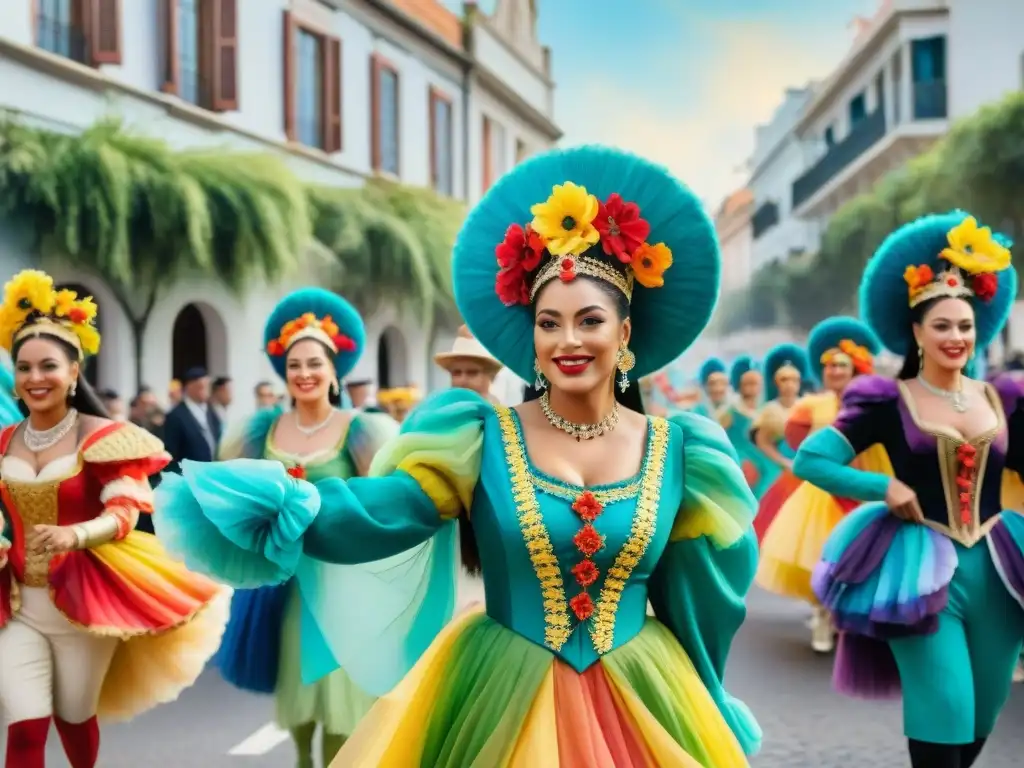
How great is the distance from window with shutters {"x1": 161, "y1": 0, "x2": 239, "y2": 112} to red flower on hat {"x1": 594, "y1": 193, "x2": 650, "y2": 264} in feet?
51.4

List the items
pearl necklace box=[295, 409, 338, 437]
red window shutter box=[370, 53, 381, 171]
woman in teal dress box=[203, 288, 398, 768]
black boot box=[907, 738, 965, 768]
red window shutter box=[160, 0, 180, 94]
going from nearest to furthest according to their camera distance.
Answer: black boot box=[907, 738, 965, 768] → woman in teal dress box=[203, 288, 398, 768] → pearl necklace box=[295, 409, 338, 437] → red window shutter box=[160, 0, 180, 94] → red window shutter box=[370, 53, 381, 171]

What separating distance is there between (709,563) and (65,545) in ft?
8.26

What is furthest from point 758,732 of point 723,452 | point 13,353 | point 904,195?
point 904,195

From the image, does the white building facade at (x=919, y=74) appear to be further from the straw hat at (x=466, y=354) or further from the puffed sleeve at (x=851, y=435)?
the puffed sleeve at (x=851, y=435)

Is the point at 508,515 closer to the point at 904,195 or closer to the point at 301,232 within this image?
the point at 301,232

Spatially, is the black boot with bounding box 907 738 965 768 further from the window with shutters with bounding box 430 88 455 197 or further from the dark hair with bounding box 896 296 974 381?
the window with shutters with bounding box 430 88 455 197

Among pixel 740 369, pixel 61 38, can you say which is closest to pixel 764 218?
pixel 740 369

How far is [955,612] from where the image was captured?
4.75m

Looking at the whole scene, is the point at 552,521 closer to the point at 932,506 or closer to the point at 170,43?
the point at 932,506

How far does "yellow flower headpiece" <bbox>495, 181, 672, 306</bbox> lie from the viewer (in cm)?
338

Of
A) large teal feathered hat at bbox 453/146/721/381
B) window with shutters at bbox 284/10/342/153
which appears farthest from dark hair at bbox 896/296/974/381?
window with shutters at bbox 284/10/342/153

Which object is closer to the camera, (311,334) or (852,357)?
(311,334)

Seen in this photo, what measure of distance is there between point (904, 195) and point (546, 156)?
2843cm

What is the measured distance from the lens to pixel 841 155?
129ft
